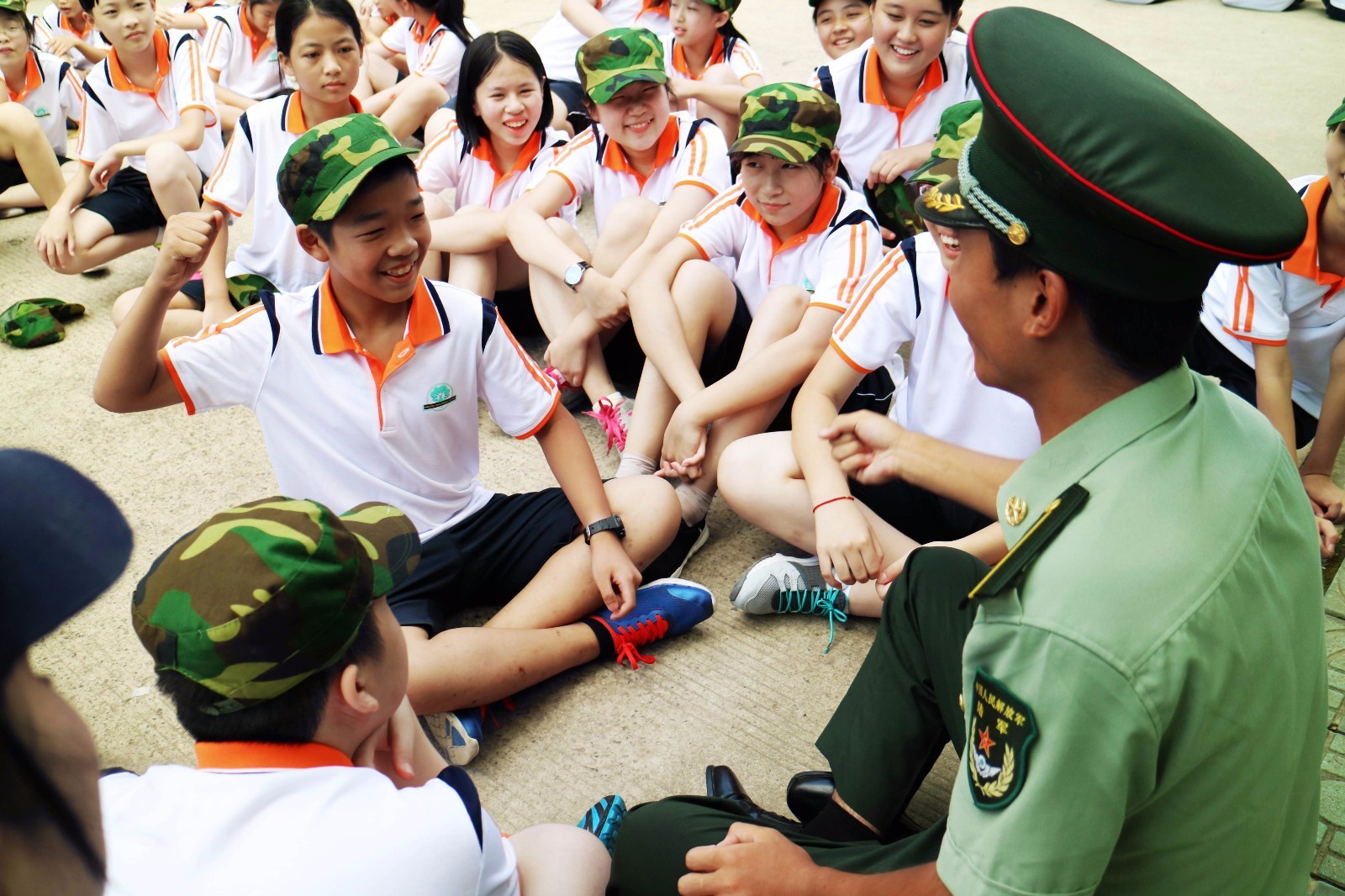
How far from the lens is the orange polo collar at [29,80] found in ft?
14.8

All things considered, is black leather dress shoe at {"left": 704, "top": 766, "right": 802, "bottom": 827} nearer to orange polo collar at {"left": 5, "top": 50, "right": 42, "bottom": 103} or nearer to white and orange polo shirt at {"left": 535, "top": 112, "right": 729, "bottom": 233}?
white and orange polo shirt at {"left": 535, "top": 112, "right": 729, "bottom": 233}

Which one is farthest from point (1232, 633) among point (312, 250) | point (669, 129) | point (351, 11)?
point (351, 11)

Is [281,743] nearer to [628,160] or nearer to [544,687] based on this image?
[544,687]

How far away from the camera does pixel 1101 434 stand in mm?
1154

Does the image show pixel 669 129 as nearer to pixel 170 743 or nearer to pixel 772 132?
pixel 772 132

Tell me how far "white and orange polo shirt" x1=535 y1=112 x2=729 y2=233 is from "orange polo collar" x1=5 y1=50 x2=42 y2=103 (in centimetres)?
258

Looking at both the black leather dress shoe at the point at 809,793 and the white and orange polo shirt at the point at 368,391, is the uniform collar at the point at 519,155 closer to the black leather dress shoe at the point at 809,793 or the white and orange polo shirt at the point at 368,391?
the white and orange polo shirt at the point at 368,391

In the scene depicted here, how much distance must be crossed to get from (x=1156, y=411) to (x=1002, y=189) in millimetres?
293

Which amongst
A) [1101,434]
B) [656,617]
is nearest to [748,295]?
[656,617]

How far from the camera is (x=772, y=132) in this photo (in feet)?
9.02

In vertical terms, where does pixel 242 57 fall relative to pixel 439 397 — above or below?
below

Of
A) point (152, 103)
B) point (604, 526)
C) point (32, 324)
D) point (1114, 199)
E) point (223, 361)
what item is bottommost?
point (32, 324)

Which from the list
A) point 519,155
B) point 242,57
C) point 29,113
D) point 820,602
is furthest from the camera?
point 242,57

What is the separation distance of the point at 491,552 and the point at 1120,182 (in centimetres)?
163
